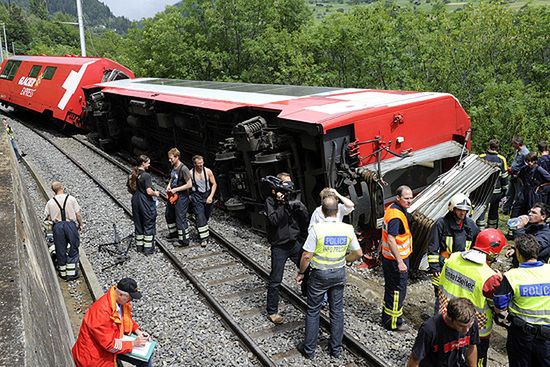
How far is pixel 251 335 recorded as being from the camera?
5.39 metres

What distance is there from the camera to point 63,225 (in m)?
6.67

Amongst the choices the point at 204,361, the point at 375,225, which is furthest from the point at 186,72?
the point at 204,361

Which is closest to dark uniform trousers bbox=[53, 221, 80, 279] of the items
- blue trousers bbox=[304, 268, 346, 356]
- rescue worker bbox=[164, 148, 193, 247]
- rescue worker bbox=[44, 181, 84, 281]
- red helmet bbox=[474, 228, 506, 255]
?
rescue worker bbox=[44, 181, 84, 281]

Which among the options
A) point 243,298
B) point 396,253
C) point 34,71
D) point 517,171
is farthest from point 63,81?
point 396,253

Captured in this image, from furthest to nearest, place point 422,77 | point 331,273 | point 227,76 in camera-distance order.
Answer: point 227,76 < point 422,77 < point 331,273

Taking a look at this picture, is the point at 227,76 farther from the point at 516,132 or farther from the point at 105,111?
the point at 516,132

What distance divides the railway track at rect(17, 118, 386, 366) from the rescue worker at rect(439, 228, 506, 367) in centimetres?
118

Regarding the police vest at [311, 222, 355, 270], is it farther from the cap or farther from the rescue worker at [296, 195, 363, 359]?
the cap

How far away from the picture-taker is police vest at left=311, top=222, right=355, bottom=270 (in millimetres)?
4707

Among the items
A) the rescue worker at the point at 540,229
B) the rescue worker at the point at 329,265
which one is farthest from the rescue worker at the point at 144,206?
the rescue worker at the point at 540,229

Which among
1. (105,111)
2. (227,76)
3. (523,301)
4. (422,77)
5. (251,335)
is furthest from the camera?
(227,76)

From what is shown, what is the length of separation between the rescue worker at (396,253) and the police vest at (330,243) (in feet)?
2.02

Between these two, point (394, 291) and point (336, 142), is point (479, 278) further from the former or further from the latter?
point (336, 142)

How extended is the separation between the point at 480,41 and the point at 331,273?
1357cm
